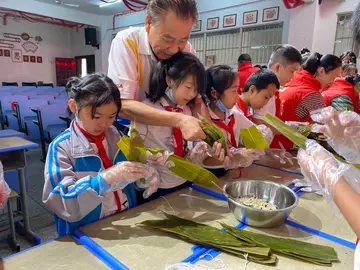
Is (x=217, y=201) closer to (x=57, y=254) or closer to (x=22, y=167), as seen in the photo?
(x=57, y=254)

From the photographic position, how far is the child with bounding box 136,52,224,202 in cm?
141

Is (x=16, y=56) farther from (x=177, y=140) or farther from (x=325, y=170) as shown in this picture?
(x=325, y=170)

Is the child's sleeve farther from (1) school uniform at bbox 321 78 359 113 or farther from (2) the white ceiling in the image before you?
→ (2) the white ceiling

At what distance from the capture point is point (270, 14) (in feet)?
21.4

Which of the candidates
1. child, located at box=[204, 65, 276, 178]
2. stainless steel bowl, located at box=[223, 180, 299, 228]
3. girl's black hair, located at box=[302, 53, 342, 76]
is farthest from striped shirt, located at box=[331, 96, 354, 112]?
stainless steel bowl, located at box=[223, 180, 299, 228]

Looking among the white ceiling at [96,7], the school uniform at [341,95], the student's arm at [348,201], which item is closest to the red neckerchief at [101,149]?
the student's arm at [348,201]

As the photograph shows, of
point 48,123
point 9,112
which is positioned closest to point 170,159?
point 48,123

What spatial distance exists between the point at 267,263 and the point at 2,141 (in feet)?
7.79

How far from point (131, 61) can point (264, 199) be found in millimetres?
997

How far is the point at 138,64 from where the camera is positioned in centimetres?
149

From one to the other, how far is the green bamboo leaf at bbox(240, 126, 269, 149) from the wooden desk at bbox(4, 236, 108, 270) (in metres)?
0.99

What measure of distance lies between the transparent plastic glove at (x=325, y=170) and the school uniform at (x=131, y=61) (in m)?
0.92

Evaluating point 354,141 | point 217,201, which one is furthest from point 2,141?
point 354,141

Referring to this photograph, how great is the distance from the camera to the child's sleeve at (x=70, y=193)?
3.53ft
